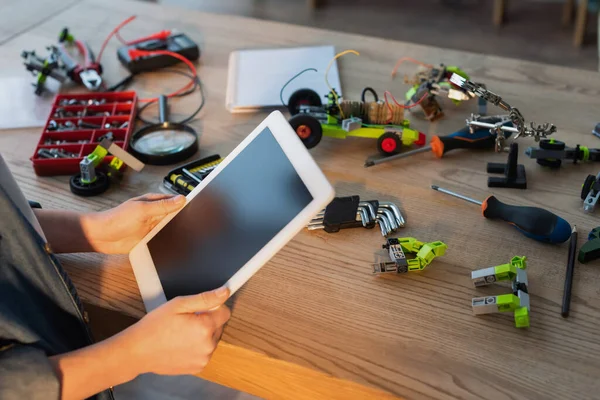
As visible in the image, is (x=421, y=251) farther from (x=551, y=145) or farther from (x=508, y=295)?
(x=551, y=145)

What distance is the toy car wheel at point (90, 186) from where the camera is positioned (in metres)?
0.93

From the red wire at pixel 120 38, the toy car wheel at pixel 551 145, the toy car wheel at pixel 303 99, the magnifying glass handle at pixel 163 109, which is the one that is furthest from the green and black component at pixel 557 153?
the red wire at pixel 120 38

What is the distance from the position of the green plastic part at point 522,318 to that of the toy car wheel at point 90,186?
0.64 meters

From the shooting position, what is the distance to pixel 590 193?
0.88m

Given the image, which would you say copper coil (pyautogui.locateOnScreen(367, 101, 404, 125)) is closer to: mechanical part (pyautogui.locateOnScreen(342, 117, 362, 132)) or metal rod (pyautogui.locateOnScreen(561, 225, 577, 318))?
mechanical part (pyautogui.locateOnScreen(342, 117, 362, 132))

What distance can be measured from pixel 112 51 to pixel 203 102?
0.31 metres

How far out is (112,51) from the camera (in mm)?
1324

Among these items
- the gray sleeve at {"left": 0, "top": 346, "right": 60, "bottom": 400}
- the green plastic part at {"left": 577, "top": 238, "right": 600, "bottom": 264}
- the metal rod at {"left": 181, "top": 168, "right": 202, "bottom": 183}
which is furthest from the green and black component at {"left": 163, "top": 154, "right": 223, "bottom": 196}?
the green plastic part at {"left": 577, "top": 238, "right": 600, "bottom": 264}

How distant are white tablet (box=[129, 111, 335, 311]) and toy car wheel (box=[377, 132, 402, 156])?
292 millimetres

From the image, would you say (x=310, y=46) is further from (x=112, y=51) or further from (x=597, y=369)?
(x=597, y=369)

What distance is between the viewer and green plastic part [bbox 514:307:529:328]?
70 cm

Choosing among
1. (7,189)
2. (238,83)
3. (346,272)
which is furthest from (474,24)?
(7,189)

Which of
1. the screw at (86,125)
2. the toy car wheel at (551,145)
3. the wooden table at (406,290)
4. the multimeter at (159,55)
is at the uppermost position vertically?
the multimeter at (159,55)

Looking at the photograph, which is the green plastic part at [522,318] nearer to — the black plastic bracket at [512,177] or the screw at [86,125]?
the black plastic bracket at [512,177]
